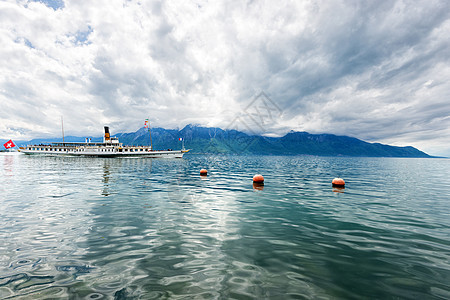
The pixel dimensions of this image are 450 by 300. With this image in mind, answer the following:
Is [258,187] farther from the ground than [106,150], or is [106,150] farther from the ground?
[106,150]

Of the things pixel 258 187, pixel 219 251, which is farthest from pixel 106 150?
pixel 219 251

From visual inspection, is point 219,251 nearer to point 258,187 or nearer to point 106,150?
point 258,187

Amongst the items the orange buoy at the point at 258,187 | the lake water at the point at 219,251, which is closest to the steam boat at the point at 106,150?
the orange buoy at the point at 258,187

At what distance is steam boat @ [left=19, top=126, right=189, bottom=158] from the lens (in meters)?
102

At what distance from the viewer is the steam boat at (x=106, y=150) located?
102 m

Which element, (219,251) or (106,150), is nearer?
(219,251)

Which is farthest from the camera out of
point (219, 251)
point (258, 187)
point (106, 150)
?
point (106, 150)

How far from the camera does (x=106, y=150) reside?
10406cm

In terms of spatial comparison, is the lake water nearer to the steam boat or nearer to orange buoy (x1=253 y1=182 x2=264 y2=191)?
orange buoy (x1=253 y1=182 x2=264 y2=191)

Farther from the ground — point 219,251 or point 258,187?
point 219,251

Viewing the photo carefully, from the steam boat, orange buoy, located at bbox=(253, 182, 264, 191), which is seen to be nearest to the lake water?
orange buoy, located at bbox=(253, 182, 264, 191)

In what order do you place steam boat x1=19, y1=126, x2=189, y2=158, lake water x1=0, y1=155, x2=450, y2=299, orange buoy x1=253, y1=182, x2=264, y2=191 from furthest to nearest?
steam boat x1=19, y1=126, x2=189, y2=158 < orange buoy x1=253, y1=182, x2=264, y2=191 < lake water x1=0, y1=155, x2=450, y2=299

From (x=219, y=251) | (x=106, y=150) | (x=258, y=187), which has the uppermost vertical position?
(x=106, y=150)

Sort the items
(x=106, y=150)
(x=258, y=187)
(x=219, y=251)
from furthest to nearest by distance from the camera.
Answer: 1. (x=106, y=150)
2. (x=258, y=187)
3. (x=219, y=251)
